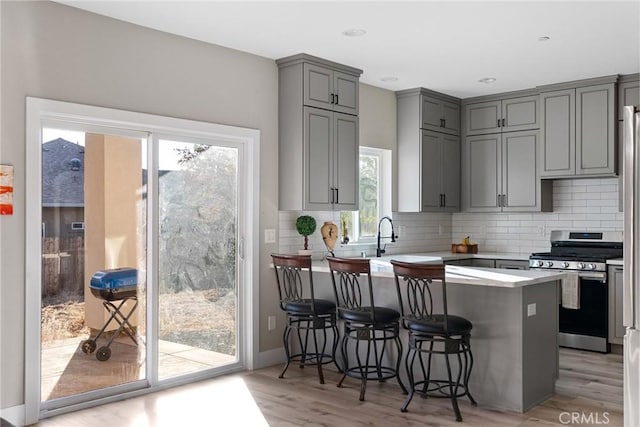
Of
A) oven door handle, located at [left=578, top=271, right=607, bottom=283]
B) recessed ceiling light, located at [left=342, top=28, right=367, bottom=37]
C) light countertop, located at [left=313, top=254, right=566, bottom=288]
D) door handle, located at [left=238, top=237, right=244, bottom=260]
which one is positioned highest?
recessed ceiling light, located at [left=342, top=28, right=367, bottom=37]

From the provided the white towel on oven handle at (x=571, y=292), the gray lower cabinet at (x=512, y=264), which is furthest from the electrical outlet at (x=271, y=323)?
the white towel on oven handle at (x=571, y=292)

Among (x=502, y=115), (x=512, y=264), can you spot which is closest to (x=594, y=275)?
(x=512, y=264)

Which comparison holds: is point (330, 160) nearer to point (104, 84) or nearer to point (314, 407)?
point (104, 84)

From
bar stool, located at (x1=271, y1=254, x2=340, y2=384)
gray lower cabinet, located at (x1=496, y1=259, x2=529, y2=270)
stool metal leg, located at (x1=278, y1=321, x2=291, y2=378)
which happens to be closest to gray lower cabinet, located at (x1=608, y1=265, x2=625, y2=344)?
gray lower cabinet, located at (x1=496, y1=259, x2=529, y2=270)

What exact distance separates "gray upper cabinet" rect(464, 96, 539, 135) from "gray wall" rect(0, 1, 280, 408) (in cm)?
275

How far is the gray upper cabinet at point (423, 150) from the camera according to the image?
6465 mm

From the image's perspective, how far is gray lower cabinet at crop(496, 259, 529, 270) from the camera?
6293mm

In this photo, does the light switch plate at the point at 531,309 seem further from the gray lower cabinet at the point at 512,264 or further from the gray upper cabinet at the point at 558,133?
the gray upper cabinet at the point at 558,133

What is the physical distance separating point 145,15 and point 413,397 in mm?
3292

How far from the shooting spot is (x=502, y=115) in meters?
6.74

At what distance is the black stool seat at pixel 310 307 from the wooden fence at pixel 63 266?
156 cm

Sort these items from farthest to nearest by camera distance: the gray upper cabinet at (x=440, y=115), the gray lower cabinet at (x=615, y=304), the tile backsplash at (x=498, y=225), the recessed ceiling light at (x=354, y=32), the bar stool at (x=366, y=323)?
the gray upper cabinet at (x=440, y=115) < the tile backsplash at (x=498, y=225) < the gray lower cabinet at (x=615, y=304) < the recessed ceiling light at (x=354, y=32) < the bar stool at (x=366, y=323)

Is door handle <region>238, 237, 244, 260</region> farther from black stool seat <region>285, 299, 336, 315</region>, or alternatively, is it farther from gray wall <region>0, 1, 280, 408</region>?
black stool seat <region>285, 299, 336, 315</region>

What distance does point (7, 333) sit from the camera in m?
3.63
